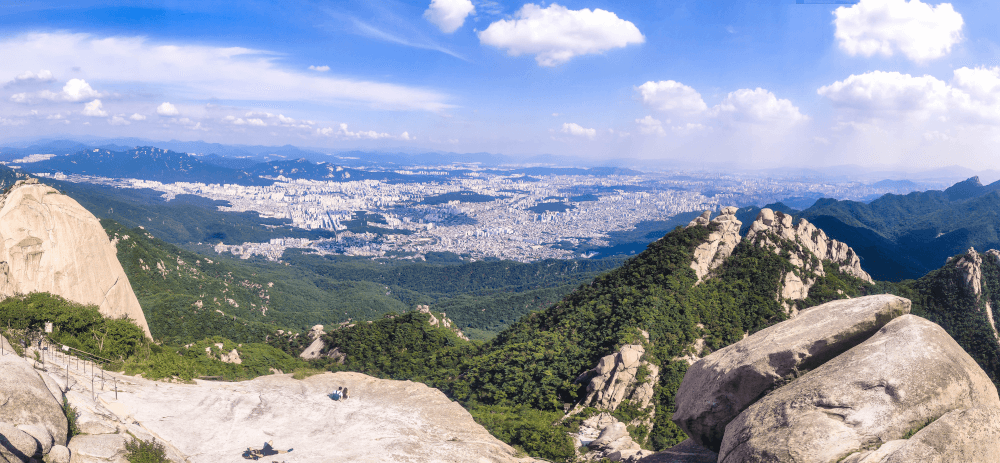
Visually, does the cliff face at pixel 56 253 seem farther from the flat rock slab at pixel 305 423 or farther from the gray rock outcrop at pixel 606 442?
the gray rock outcrop at pixel 606 442

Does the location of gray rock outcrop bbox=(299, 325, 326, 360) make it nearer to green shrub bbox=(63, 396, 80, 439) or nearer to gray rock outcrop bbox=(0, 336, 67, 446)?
green shrub bbox=(63, 396, 80, 439)

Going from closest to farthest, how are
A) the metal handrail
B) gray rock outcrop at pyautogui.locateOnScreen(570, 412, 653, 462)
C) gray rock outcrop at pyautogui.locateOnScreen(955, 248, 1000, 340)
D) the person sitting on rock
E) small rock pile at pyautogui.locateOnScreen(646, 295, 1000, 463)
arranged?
small rock pile at pyautogui.locateOnScreen(646, 295, 1000, 463)
the person sitting on rock
gray rock outcrop at pyautogui.locateOnScreen(570, 412, 653, 462)
the metal handrail
gray rock outcrop at pyautogui.locateOnScreen(955, 248, 1000, 340)

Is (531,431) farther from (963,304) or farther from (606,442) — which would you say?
(963,304)

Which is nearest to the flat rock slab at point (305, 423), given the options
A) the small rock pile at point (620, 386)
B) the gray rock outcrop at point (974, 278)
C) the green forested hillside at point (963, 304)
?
the small rock pile at point (620, 386)

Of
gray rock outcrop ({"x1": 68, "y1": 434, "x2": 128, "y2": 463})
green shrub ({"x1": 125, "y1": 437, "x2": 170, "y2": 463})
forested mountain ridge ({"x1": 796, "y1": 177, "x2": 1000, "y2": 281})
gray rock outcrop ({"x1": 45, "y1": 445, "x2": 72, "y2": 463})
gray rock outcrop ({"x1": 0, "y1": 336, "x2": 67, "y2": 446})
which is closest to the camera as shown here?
gray rock outcrop ({"x1": 45, "y1": 445, "x2": 72, "y2": 463})

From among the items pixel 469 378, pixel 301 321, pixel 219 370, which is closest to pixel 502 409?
pixel 469 378

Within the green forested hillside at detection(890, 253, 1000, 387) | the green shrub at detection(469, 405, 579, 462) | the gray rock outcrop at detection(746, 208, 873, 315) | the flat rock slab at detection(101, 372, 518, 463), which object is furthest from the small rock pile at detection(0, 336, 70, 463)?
the green forested hillside at detection(890, 253, 1000, 387)
